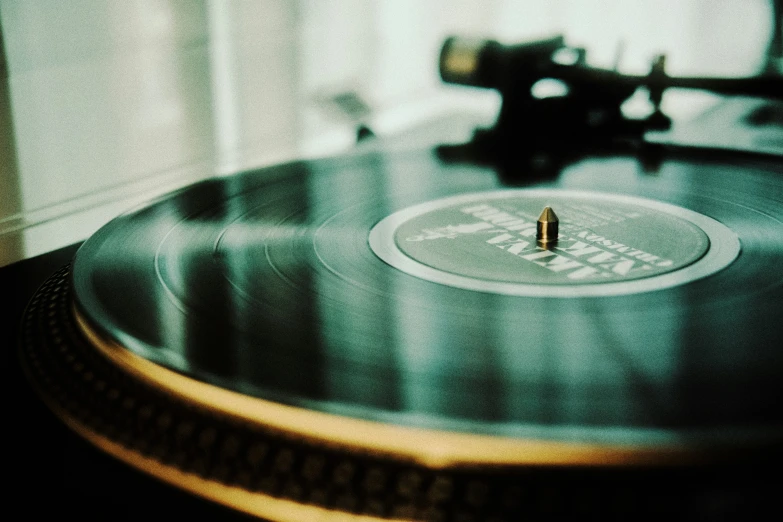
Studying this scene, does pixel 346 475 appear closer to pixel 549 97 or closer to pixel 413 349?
pixel 413 349

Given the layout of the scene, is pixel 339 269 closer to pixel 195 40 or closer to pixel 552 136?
pixel 552 136

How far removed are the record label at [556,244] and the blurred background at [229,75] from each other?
0.43 metres

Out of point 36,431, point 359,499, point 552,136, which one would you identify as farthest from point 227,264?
point 552,136

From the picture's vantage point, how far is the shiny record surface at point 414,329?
19.3 inches

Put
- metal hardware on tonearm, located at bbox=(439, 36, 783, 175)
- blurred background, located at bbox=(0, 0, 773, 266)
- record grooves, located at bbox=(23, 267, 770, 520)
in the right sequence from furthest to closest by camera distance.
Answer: metal hardware on tonearm, located at bbox=(439, 36, 783, 175)
blurred background, located at bbox=(0, 0, 773, 266)
record grooves, located at bbox=(23, 267, 770, 520)

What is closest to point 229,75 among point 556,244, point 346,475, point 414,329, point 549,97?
point 549,97

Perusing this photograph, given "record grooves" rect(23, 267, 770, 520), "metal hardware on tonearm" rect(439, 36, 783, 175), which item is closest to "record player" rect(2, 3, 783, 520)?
"record grooves" rect(23, 267, 770, 520)

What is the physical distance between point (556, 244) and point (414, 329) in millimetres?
279

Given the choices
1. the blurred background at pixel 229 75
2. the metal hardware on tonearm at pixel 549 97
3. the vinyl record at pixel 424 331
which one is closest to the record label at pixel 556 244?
the vinyl record at pixel 424 331

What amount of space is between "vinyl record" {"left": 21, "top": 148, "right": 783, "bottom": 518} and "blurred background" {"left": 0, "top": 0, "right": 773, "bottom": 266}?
0.84 ft

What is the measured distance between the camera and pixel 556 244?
0.85 meters

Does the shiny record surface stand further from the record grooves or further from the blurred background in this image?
the blurred background

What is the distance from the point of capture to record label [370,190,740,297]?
0.74 meters

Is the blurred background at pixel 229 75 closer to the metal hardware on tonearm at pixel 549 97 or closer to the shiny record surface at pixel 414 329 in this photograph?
the metal hardware on tonearm at pixel 549 97
